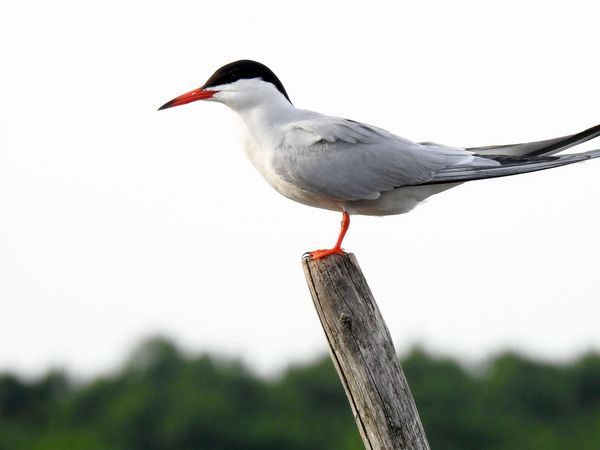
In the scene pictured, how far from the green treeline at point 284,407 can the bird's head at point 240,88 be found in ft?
32.9

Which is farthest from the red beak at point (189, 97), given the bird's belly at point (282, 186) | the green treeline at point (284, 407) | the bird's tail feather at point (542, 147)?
the green treeline at point (284, 407)

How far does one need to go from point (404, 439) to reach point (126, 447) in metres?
13.0

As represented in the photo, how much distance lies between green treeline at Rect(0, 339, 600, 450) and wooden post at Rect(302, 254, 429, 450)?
428 inches

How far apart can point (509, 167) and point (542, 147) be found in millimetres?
233

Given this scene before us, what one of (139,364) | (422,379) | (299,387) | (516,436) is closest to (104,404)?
(139,364)

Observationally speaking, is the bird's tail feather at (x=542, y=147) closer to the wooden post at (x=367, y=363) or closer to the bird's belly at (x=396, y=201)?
the bird's belly at (x=396, y=201)

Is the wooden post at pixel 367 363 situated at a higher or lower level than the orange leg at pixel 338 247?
lower

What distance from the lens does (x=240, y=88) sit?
6.24 m

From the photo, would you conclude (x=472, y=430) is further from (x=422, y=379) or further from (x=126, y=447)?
(x=126, y=447)

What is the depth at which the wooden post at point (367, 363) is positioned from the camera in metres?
4.77

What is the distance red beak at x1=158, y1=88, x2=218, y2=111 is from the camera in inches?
248

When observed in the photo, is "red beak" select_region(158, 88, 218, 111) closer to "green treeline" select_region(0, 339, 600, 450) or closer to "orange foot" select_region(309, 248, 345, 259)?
"orange foot" select_region(309, 248, 345, 259)

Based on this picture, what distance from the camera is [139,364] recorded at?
58.0ft

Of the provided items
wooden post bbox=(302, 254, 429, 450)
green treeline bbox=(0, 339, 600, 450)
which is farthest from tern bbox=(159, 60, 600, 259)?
green treeline bbox=(0, 339, 600, 450)
